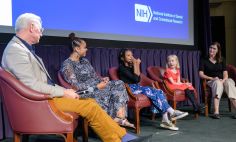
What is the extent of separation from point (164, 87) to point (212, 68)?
106cm

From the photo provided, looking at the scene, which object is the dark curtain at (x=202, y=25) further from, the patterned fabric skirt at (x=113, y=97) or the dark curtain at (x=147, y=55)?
the patterned fabric skirt at (x=113, y=97)

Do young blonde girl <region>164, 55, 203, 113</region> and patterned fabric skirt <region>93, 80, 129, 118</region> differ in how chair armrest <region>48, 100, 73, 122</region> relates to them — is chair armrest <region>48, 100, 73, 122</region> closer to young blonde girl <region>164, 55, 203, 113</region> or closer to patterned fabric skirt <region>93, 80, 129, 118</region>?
patterned fabric skirt <region>93, 80, 129, 118</region>

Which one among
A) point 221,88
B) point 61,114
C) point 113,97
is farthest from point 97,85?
point 221,88

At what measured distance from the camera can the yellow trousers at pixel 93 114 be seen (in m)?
2.79

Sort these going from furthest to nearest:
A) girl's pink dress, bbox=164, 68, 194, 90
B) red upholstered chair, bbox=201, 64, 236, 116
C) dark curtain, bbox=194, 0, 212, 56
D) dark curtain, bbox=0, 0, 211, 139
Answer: dark curtain, bbox=194, 0, 212, 56
red upholstered chair, bbox=201, 64, 236, 116
girl's pink dress, bbox=164, 68, 194, 90
dark curtain, bbox=0, 0, 211, 139

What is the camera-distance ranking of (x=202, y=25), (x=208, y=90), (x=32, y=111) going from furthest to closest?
(x=202, y=25), (x=208, y=90), (x=32, y=111)

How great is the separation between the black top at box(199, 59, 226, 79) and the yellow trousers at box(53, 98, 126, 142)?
9.84ft

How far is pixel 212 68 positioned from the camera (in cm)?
547

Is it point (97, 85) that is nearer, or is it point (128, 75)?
point (97, 85)

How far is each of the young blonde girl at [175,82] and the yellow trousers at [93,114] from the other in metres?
2.17

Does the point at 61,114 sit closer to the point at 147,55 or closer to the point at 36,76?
→ the point at 36,76

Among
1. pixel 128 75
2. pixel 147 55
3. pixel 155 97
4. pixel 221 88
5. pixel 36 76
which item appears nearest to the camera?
pixel 36 76

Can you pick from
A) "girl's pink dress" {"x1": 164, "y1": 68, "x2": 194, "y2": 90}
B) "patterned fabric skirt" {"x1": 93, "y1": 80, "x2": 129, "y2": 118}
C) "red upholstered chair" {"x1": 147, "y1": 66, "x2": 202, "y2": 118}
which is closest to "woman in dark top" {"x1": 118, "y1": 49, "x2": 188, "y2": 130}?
"patterned fabric skirt" {"x1": 93, "y1": 80, "x2": 129, "y2": 118}

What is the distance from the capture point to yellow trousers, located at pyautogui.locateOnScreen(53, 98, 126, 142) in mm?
2787
